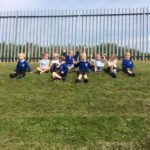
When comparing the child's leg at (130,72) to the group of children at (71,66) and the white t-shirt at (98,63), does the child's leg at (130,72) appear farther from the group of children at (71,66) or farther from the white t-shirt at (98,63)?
the white t-shirt at (98,63)

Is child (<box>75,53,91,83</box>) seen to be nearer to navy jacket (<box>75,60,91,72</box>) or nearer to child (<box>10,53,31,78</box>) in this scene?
navy jacket (<box>75,60,91,72</box>)

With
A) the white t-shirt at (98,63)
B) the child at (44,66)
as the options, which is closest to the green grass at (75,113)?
the child at (44,66)

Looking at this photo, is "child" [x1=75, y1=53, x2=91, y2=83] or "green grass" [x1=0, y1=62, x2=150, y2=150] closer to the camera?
"green grass" [x1=0, y1=62, x2=150, y2=150]

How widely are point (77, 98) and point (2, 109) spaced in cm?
230

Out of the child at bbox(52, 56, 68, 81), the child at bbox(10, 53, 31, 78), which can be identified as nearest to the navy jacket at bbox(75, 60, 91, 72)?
the child at bbox(52, 56, 68, 81)

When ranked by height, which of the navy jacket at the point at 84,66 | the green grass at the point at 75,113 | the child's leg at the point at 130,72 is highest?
the navy jacket at the point at 84,66

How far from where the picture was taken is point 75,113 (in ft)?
41.2

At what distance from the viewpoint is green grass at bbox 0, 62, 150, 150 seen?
36.0ft

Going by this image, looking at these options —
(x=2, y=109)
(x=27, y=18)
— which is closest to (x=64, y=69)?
(x=2, y=109)

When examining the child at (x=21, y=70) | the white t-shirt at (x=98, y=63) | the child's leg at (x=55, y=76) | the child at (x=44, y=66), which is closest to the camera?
the child's leg at (x=55, y=76)

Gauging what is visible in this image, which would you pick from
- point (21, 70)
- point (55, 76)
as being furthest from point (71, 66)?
Answer: point (21, 70)

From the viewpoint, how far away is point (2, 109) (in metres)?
13.3

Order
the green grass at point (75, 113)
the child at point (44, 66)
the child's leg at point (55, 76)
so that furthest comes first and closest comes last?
the child at point (44, 66) < the child's leg at point (55, 76) < the green grass at point (75, 113)

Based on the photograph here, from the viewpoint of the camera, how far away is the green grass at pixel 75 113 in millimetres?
10961
